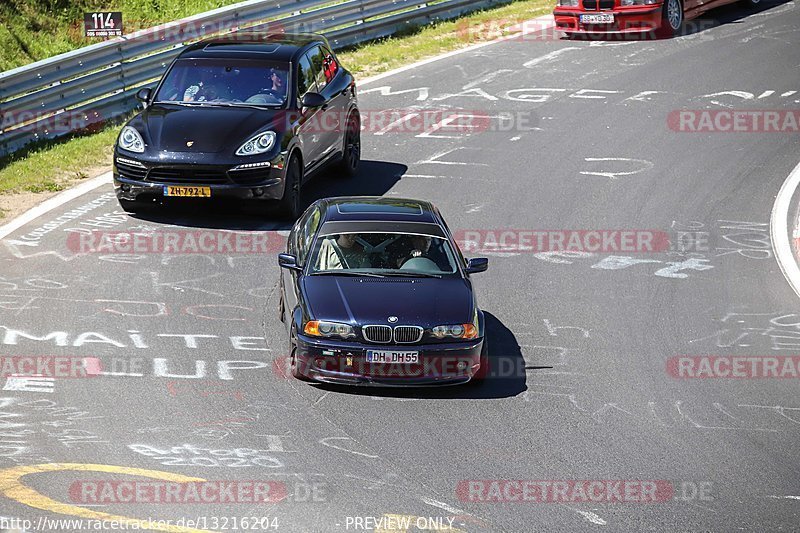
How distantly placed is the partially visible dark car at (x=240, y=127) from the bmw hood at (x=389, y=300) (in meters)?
4.03

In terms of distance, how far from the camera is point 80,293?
12.5 m

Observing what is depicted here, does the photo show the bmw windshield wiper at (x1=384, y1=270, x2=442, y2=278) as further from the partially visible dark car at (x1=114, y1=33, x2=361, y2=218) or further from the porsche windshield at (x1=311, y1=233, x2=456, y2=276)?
the partially visible dark car at (x1=114, y1=33, x2=361, y2=218)

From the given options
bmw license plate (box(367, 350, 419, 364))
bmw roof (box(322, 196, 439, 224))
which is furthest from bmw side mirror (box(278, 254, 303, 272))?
bmw license plate (box(367, 350, 419, 364))

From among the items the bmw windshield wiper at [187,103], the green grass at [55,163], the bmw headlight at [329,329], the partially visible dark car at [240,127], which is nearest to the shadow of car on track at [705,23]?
the partially visible dark car at [240,127]

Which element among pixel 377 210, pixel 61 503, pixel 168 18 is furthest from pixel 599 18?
pixel 61 503

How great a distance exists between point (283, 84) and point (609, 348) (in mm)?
6257

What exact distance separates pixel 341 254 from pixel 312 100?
4.66m

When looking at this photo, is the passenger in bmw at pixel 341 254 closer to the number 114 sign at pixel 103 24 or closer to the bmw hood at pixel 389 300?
the bmw hood at pixel 389 300

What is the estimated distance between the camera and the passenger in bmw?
36.1 ft

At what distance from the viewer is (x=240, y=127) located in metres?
14.8

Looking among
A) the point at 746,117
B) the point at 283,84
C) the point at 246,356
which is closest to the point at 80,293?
the point at 246,356

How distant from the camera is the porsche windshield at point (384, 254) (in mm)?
10984

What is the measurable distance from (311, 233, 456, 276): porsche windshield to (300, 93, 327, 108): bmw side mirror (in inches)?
171

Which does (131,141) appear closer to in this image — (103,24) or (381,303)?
(103,24)
